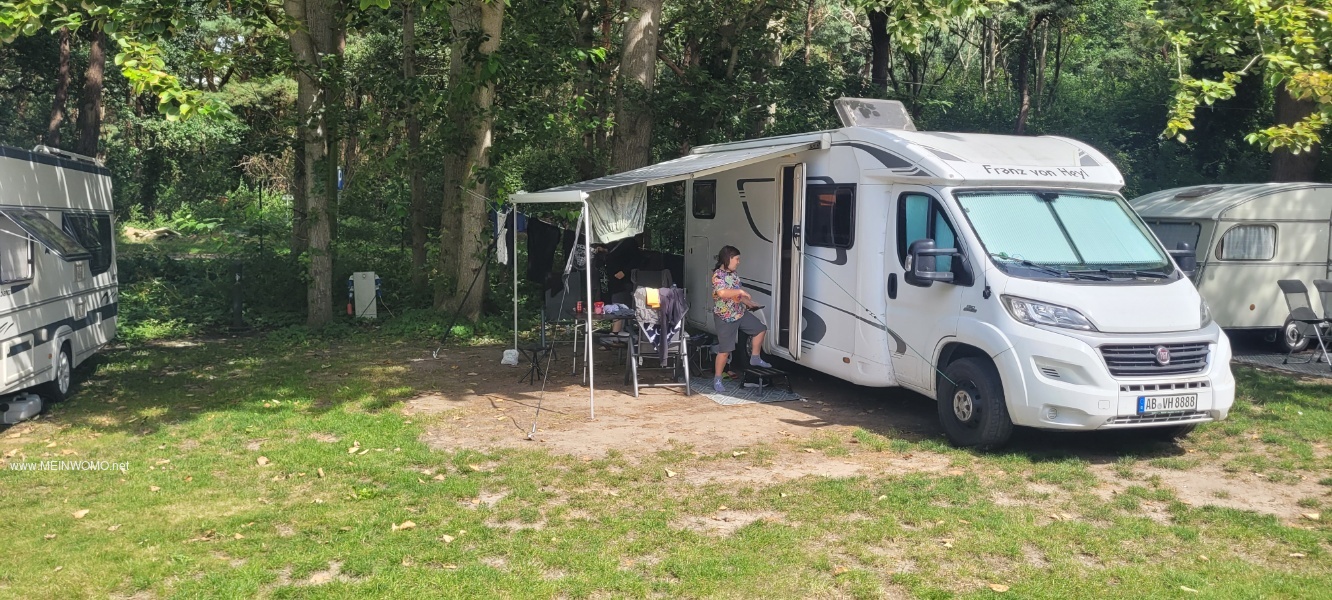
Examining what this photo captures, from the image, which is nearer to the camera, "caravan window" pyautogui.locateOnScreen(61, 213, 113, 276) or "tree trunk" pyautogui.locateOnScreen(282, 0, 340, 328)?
"caravan window" pyautogui.locateOnScreen(61, 213, 113, 276)

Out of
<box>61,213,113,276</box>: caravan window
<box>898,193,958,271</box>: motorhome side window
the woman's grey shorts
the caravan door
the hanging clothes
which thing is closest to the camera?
<box>898,193,958,271</box>: motorhome side window

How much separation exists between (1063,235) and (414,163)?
9335 millimetres

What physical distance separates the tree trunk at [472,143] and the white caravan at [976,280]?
11.9 ft

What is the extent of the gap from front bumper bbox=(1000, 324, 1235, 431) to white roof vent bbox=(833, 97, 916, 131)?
3.30 m

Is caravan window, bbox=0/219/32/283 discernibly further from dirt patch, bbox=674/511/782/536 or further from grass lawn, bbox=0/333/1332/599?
dirt patch, bbox=674/511/782/536

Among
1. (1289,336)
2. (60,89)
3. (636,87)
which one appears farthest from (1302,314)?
(60,89)

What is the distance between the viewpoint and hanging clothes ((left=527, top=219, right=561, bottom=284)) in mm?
11891

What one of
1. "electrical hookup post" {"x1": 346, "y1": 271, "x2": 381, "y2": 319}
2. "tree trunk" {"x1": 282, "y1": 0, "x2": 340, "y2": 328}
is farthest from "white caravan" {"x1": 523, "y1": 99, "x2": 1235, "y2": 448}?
"electrical hookup post" {"x1": 346, "y1": 271, "x2": 381, "y2": 319}

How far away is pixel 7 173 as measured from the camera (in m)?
8.96

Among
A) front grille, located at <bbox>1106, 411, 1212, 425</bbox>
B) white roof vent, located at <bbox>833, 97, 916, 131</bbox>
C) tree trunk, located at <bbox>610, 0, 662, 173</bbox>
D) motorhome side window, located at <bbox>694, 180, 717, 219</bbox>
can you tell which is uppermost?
tree trunk, located at <bbox>610, 0, 662, 173</bbox>

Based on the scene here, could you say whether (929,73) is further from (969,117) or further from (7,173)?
(7,173)

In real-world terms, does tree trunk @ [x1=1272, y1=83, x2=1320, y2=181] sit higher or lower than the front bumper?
higher

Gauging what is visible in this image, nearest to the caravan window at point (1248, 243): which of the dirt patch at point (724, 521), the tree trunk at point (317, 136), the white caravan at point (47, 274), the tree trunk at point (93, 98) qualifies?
the dirt patch at point (724, 521)

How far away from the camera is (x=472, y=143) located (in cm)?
1398
